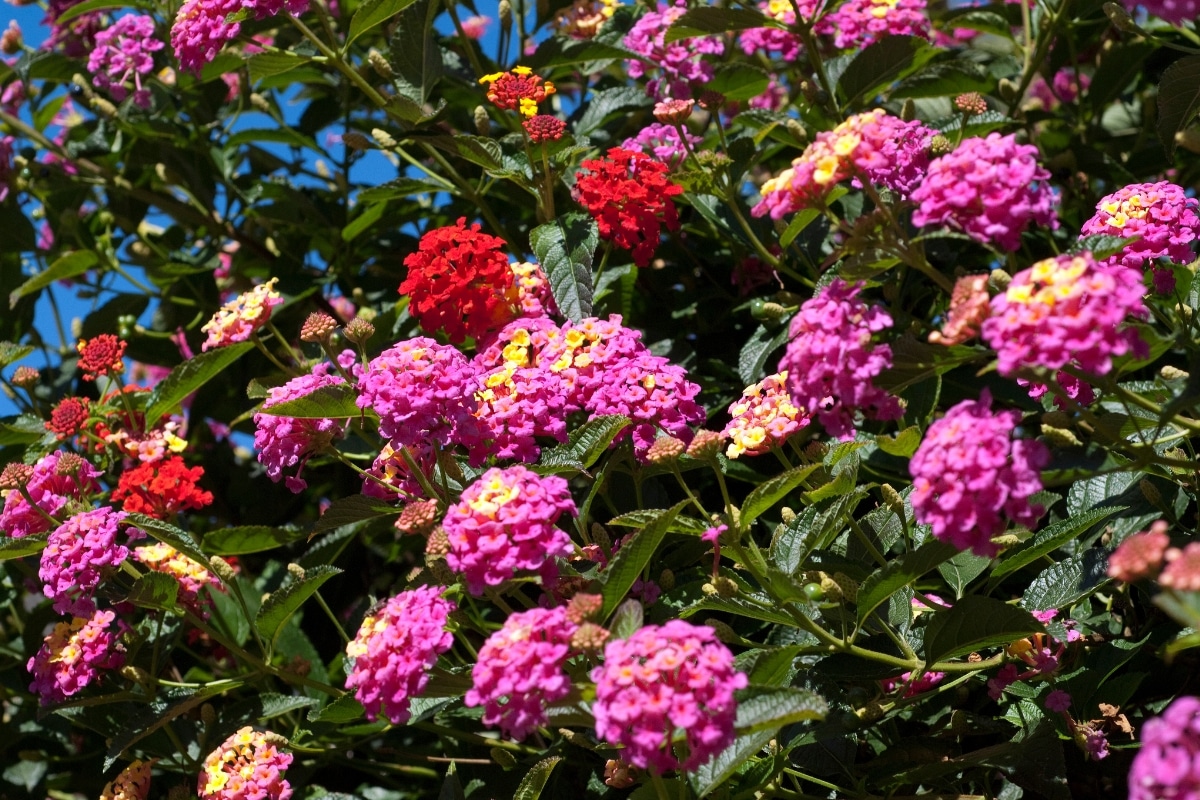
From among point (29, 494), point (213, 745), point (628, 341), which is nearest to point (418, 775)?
point (213, 745)

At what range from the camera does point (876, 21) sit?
9.24 ft

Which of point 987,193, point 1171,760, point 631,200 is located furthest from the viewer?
point 631,200

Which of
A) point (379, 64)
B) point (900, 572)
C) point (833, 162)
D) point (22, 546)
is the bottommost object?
point (900, 572)

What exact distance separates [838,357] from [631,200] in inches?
39.7

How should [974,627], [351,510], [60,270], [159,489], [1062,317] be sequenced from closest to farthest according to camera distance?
[1062,317] → [974,627] → [351,510] → [159,489] → [60,270]

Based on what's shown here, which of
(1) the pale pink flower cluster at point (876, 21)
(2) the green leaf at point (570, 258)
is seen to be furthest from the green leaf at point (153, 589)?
(1) the pale pink flower cluster at point (876, 21)

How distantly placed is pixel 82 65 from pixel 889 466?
2628mm

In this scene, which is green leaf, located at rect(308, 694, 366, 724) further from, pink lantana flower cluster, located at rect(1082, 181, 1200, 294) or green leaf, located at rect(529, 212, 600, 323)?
pink lantana flower cluster, located at rect(1082, 181, 1200, 294)

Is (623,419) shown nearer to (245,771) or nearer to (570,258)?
(570,258)

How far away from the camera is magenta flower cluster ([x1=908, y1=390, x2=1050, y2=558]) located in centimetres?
140

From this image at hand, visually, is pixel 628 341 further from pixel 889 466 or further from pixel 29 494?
pixel 29 494

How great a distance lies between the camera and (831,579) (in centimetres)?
183

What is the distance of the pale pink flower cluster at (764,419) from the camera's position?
6.41 feet

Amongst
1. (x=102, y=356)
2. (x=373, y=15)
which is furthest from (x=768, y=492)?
(x=102, y=356)
